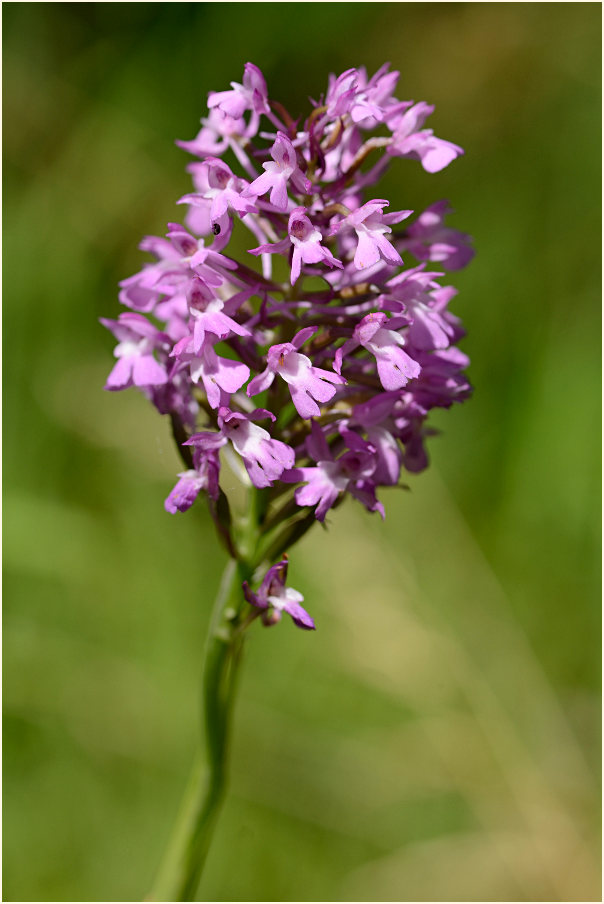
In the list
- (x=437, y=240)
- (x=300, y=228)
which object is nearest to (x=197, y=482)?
(x=300, y=228)

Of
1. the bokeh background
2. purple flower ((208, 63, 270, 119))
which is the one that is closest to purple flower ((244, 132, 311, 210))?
purple flower ((208, 63, 270, 119))

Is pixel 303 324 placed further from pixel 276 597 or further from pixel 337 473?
pixel 276 597

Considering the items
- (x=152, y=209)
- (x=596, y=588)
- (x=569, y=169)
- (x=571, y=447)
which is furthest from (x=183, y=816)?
(x=569, y=169)

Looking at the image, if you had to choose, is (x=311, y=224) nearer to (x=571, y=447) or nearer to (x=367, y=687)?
(x=367, y=687)

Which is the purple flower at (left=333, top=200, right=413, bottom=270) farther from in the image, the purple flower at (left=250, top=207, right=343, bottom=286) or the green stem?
the green stem

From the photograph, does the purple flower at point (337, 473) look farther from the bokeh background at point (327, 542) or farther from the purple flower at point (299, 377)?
the bokeh background at point (327, 542)

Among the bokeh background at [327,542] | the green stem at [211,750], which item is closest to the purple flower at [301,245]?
the green stem at [211,750]

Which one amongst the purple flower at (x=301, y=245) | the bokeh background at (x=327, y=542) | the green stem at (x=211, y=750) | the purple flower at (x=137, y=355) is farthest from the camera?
the bokeh background at (x=327, y=542)
